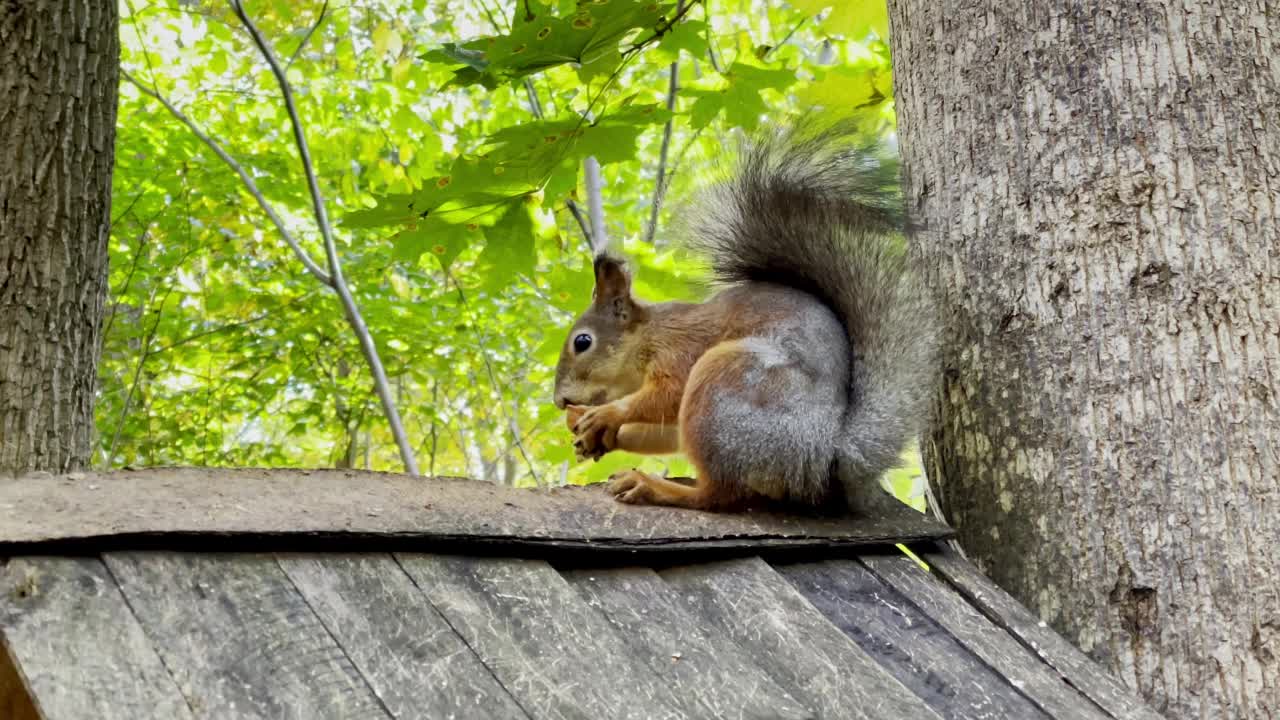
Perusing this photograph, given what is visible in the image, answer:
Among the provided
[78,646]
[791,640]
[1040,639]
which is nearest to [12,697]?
[78,646]

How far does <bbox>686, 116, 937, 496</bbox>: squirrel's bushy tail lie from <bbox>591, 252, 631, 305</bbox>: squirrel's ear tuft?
26 centimetres

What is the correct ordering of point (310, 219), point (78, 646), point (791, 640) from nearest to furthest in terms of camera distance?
1. point (78, 646)
2. point (791, 640)
3. point (310, 219)

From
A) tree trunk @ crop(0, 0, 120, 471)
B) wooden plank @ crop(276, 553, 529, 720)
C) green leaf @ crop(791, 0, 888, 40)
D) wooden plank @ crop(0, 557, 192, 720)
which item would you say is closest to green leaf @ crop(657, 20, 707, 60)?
green leaf @ crop(791, 0, 888, 40)

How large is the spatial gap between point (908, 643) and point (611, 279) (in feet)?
3.83

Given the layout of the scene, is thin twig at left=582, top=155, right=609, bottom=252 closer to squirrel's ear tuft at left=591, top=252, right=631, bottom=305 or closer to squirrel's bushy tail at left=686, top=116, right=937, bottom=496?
squirrel's ear tuft at left=591, top=252, right=631, bottom=305

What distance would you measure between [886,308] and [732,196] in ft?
1.32

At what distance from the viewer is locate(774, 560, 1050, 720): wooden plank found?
1.36 m

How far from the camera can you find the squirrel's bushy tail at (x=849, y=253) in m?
1.80

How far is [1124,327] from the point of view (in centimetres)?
162

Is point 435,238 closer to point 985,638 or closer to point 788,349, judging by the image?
point 788,349

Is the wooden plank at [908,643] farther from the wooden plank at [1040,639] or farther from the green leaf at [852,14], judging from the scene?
the green leaf at [852,14]

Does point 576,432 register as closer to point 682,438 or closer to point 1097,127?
point 682,438

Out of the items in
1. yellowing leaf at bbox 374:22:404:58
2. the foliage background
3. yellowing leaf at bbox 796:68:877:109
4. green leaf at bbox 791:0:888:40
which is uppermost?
green leaf at bbox 791:0:888:40

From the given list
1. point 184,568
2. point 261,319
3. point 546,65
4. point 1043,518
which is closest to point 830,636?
point 1043,518
